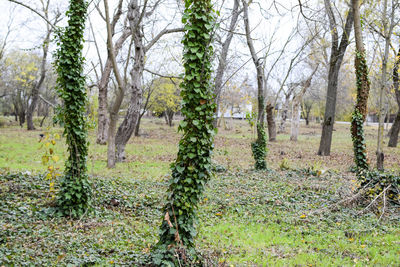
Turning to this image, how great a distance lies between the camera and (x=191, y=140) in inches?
149

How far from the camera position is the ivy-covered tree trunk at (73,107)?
5.88 metres

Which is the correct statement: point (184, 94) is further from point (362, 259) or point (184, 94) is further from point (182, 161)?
point (362, 259)

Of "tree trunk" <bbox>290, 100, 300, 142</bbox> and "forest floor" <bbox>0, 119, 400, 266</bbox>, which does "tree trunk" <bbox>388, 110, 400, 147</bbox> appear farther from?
"forest floor" <bbox>0, 119, 400, 266</bbox>

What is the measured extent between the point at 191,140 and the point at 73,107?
10.5 feet

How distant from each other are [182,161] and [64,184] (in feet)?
10.6

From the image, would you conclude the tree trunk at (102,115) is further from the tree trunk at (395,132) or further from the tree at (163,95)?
the tree trunk at (395,132)

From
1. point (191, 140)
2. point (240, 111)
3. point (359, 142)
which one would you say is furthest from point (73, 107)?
point (240, 111)

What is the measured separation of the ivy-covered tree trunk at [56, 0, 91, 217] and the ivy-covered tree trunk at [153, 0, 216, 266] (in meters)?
2.74

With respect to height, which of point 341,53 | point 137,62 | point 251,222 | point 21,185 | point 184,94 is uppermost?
point 341,53

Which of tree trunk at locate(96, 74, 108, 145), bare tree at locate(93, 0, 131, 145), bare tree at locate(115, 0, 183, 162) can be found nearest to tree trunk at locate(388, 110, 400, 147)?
bare tree at locate(115, 0, 183, 162)

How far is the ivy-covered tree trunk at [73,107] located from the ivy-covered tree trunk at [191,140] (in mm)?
2744

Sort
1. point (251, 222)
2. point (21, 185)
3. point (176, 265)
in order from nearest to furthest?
point (176, 265)
point (251, 222)
point (21, 185)

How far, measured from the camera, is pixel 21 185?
22.4ft

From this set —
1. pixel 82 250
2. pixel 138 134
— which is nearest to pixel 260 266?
pixel 82 250
